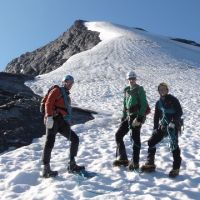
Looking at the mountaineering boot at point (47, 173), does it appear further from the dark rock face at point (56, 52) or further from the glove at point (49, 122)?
the dark rock face at point (56, 52)

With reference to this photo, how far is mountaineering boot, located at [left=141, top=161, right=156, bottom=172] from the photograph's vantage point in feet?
37.5

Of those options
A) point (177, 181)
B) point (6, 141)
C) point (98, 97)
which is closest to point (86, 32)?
point (98, 97)

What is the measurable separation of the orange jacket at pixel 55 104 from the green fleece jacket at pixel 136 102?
1.72m

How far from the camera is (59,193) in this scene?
9891 millimetres

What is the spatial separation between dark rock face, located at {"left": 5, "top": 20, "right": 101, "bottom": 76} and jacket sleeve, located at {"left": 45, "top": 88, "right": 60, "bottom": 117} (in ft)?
126

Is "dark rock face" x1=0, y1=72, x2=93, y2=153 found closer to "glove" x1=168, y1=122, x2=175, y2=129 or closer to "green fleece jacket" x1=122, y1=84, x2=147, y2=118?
"green fleece jacket" x1=122, y1=84, x2=147, y2=118

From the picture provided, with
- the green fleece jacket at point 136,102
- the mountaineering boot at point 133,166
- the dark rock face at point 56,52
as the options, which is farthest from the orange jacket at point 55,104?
the dark rock face at point 56,52

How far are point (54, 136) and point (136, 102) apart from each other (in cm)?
232

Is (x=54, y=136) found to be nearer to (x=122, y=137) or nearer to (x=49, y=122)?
(x=49, y=122)

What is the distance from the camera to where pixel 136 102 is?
1165 cm

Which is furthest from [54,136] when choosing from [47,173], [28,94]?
[28,94]

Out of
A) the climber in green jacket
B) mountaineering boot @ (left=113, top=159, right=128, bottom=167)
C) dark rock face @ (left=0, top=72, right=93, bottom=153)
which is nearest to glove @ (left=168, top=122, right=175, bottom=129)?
the climber in green jacket

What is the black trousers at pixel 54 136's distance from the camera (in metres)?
11.1

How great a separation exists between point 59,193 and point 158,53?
3635cm
